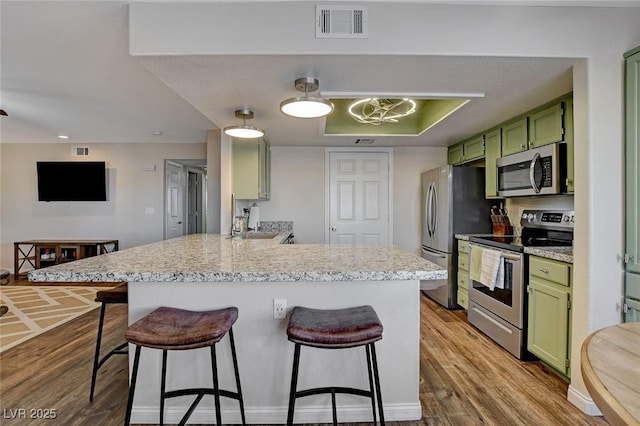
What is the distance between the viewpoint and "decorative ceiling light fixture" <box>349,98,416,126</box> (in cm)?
325

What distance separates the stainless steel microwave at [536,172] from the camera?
2.55 m

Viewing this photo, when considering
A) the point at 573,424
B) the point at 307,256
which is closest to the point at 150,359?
the point at 307,256

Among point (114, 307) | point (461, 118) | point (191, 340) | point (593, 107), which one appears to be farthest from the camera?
point (114, 307)

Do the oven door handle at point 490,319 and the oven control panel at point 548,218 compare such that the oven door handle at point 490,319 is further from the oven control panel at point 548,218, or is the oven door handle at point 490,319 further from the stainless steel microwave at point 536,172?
the stainless steel microwave at point 536,172

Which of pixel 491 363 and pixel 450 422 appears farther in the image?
pixel 491 363

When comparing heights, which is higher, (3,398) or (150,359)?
(150,359)

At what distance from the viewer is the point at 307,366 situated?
1.79 m

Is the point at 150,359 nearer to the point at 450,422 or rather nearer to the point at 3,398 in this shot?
the point at 3,398

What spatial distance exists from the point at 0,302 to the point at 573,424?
18.7ft

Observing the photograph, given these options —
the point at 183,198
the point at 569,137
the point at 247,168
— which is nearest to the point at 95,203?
the point at 183,198

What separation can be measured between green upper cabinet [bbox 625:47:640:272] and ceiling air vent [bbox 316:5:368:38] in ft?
5.17

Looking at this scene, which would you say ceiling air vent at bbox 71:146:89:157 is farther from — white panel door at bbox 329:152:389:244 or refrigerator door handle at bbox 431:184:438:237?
refrigerator door handle at bbox 431:184:438:237

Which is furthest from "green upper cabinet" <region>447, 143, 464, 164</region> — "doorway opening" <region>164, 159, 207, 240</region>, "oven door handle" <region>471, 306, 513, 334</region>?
"doorway opening" <region>164, 159, 207, 240</region>

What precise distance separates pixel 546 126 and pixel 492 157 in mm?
788
